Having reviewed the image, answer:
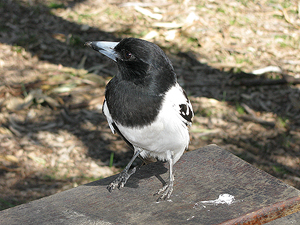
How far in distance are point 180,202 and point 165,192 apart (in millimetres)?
131

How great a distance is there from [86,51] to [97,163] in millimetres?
2536

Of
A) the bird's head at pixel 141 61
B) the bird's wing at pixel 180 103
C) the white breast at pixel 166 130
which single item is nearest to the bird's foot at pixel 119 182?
the white breast at pixel 166 130

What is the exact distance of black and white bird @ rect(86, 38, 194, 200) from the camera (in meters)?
2.34

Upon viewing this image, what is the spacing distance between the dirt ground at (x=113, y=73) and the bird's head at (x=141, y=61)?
355 mm

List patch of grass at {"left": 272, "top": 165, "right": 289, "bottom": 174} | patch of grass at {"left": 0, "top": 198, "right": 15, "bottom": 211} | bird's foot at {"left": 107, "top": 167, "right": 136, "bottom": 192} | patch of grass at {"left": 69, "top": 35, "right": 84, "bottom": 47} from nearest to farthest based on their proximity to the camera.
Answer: bird's foot at {"left": 107, "top": 167, "right": 136, "bottom": 192} → patch of grass at {"left": 0, "top": 198, "right": 15, "bottom": 211} → patch of grass at {"left": 272, "top": 165, "right": 289, "bottom": 174} → patch of grass at {"left": 69, "top": 35, "right": 84, "bottom": 47}

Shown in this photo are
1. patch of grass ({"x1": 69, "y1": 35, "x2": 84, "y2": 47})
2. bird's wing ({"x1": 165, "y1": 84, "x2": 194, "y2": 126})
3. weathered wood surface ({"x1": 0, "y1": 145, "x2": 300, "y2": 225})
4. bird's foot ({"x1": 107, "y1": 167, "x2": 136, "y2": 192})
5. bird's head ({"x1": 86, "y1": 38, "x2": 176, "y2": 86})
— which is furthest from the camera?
patch of grass ({"x1": 69, "y1": 35, "x2": 84, "y2": 47})

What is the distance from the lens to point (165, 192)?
7.94ft

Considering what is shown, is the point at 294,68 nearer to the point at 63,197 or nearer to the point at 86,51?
the point at 86,51

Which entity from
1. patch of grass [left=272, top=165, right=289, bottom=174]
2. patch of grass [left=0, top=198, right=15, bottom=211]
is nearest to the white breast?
patch of grass [left=0, top=198, right=15, bottom=211]

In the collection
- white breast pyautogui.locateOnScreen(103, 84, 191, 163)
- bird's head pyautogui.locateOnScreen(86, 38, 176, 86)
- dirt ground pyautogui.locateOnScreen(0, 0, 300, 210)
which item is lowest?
dirt ground pyautogui.locateOnScreen(0, 0, 300, 210)

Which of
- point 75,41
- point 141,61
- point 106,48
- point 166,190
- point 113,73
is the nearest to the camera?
point 141,61

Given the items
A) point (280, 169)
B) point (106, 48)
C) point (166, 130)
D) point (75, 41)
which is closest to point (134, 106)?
point (166, 130)

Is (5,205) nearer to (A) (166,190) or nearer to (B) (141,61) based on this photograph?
(A) (166,190)

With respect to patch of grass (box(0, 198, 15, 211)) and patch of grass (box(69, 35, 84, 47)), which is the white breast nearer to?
patch of grass (box(0, 198, 15, 211))
